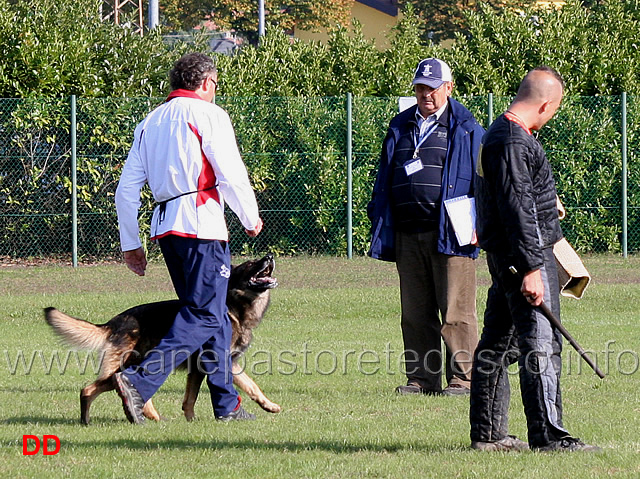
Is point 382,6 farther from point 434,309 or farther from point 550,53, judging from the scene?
point 434,309

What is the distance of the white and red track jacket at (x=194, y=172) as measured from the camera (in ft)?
19.4

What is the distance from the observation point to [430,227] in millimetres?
7445

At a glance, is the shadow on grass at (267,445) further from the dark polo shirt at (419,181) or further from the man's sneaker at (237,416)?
the dark polo shirt at (419,181)

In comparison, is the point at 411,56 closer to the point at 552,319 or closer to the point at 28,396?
the point at 28,396

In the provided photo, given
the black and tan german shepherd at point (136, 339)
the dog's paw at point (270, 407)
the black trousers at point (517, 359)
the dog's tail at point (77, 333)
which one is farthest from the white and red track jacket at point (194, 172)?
the black trousers at point (517, 359)

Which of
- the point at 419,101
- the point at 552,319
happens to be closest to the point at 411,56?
the point at 419,101

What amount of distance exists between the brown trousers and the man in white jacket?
6.23ft

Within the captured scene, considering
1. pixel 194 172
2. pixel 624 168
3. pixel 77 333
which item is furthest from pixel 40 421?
pixel 624 168

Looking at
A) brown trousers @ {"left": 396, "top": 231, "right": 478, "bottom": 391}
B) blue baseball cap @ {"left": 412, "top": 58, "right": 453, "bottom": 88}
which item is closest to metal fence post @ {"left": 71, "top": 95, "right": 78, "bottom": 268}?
brown trousers @ {"left": 396, "top": 231, "right": 478, "bottom": 391}

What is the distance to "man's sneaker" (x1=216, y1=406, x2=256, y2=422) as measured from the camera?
20.8ft

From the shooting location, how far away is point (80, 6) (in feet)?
55.8

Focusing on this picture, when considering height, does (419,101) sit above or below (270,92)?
below

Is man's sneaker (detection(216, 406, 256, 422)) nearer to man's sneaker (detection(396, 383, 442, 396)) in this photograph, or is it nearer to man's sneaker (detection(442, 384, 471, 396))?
man's sneaker (detection(396, 383, 442, 396))

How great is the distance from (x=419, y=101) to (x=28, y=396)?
11.5 feet
